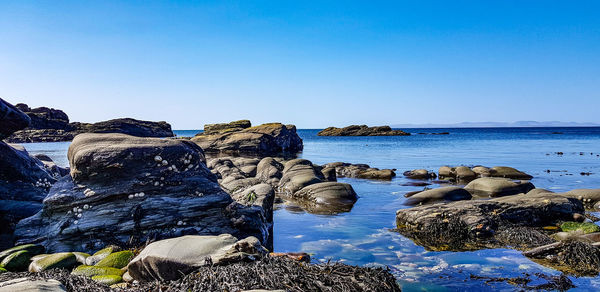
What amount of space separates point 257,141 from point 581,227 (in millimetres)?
49182

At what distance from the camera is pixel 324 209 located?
1438cm

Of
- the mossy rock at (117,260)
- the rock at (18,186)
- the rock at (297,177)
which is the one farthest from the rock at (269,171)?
the mossy rock at (117,260)

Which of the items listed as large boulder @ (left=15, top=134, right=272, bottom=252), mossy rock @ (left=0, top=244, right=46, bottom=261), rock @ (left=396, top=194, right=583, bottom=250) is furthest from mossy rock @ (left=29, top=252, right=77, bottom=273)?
rock @ (left=396, top=194, right=583, bottom=250)

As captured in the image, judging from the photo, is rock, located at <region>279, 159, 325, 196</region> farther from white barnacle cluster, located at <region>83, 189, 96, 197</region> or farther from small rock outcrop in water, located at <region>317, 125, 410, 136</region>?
small rock outcrop in water, located at <region>317, 125, 410, 136</region>

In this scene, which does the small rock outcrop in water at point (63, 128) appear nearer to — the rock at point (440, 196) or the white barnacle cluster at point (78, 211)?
the rock at point (440, 196)

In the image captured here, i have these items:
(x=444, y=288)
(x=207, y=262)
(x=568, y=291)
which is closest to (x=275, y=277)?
(x=207, y=262)

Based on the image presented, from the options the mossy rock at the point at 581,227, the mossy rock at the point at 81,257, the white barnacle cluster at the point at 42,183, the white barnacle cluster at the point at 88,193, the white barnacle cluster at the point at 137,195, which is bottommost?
the mossy rock at the point at 581,227

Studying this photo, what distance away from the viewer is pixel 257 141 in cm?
5722

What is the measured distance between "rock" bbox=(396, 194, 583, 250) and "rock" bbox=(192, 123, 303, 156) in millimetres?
44229

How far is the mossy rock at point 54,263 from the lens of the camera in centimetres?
648

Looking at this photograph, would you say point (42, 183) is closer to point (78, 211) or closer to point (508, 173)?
point (78, 211)

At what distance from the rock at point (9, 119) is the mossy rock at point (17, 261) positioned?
4.41 m

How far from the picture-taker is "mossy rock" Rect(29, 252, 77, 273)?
6.48 m

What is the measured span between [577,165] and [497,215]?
23624 millimetres
